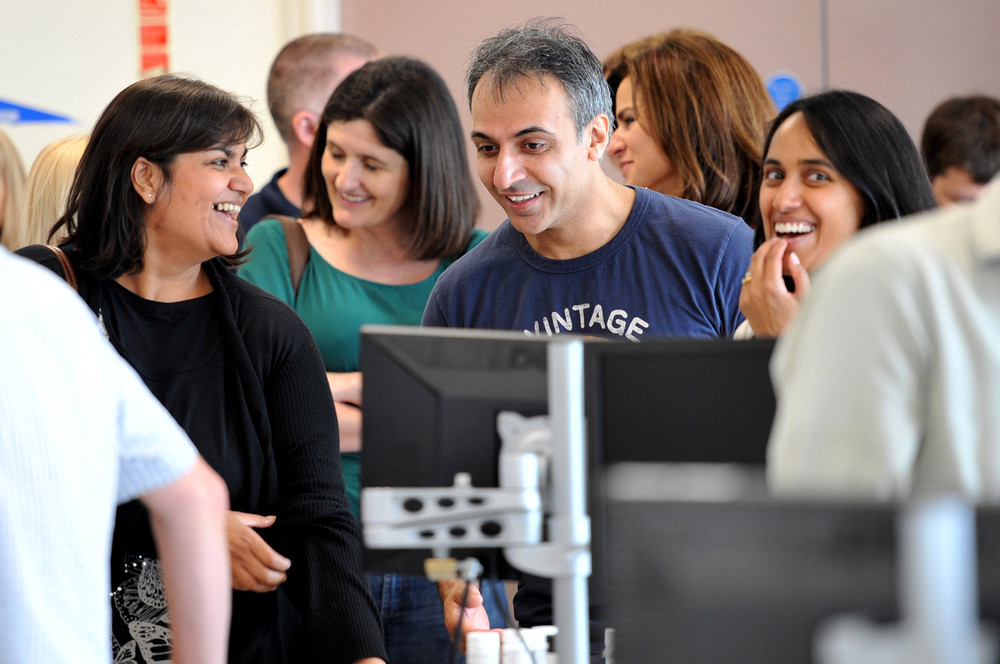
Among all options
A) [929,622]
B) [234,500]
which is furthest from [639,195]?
[929,622]

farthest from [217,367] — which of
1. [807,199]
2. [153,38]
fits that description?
[153,38]

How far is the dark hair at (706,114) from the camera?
8.23ft

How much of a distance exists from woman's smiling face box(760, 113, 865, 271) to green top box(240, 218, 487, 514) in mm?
885

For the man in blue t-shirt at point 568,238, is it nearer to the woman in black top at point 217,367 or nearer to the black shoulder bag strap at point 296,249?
the woman in black top at point 217,367

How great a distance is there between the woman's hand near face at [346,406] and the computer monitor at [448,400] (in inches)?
44.7

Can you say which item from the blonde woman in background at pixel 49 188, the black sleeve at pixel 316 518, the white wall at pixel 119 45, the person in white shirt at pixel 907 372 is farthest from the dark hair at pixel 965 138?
the person in white shirt at pixel 907 372

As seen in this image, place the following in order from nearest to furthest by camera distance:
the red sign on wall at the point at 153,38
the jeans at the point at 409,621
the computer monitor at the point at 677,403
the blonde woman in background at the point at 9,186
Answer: the computer monitor at the point at 677,403
the jeans at the point at 409,621
the blonde woman in background at the point at 9,186
the red sign on wall at the point at 153,38

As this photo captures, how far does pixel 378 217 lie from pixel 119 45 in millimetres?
2217

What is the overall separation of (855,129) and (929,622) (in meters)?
1.39

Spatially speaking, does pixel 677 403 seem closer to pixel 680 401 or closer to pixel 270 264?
pixel 680 401

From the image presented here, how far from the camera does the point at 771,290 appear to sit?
186cm

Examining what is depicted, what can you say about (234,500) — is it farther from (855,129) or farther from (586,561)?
(855,129)

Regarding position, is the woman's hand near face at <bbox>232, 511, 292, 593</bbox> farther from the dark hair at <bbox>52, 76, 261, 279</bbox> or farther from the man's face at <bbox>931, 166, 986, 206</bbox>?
the man's face at <bbox>931, 166, 986, 206</bbox>

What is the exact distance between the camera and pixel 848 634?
2.48 feet
